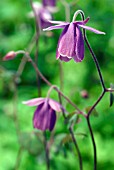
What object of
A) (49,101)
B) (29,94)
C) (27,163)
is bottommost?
(27,163)

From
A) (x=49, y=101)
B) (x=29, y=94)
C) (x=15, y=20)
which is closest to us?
(x=49, y=101)

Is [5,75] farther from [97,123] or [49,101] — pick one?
[97,123]

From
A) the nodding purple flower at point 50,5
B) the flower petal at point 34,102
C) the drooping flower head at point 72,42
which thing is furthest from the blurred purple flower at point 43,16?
the drooping flower head at point 72,42

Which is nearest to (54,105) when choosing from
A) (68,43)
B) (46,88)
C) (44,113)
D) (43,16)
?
(44,113)

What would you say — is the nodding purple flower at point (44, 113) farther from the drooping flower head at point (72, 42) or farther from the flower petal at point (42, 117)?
the drooping flower head at point (72, 42)

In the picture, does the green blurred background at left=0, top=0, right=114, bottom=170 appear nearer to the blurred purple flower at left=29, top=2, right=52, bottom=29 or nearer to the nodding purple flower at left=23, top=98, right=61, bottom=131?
the blurred purple flower at left=29, top=2, right=52, bottom=29

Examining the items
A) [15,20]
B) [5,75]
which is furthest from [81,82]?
[5,75]

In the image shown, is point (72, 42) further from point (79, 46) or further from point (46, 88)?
point (46, 88)
